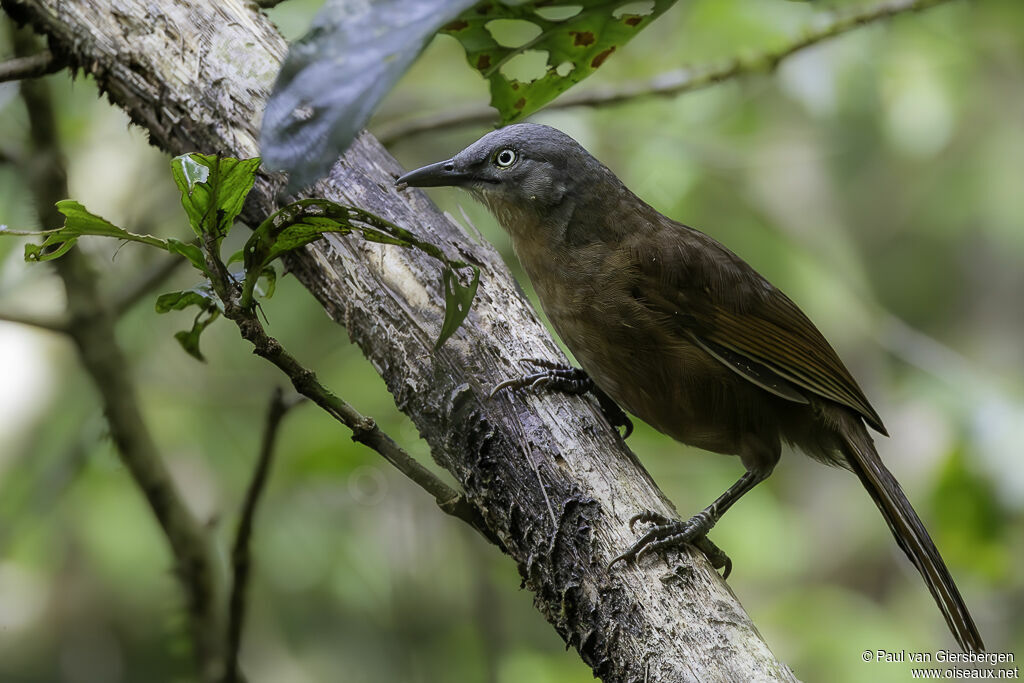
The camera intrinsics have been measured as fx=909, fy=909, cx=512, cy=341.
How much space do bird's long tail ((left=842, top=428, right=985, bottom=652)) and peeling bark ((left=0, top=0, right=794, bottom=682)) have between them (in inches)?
29.8

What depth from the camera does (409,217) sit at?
7.13 feet

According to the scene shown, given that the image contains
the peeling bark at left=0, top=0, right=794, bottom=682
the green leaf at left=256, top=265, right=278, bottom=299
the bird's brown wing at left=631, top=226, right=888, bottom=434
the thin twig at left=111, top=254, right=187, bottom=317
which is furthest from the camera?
the thin twig at left=111, top=254, right=187, bottom=317

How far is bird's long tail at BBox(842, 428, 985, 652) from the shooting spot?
2229mm

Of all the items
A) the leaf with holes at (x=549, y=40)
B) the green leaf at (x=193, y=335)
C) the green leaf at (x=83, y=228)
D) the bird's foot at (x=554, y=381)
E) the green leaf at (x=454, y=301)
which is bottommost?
the bird's foot at (x=554, y=381)

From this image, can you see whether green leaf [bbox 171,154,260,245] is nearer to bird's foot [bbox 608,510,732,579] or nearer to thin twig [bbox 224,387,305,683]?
thin twig [bbox 224,387,305,683]

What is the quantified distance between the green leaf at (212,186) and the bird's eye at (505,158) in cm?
107

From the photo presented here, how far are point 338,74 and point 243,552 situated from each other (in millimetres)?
1443

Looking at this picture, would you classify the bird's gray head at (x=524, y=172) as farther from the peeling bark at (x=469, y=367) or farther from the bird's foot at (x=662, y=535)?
the bird's foot at (x=662, y=535)

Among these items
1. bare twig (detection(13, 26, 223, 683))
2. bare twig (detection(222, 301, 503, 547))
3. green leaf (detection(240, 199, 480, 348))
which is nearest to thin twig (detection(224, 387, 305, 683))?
bare twig (detection(13, 26, 223, 683))

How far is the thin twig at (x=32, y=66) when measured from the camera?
2.11 metres

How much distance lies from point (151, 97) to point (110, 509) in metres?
2.28

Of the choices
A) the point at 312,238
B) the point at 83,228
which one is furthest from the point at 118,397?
the point at 312,238

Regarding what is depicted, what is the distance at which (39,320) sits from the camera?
97.5 inches

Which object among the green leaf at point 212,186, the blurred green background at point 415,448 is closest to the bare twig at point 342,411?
the green leaf at point 212,186
